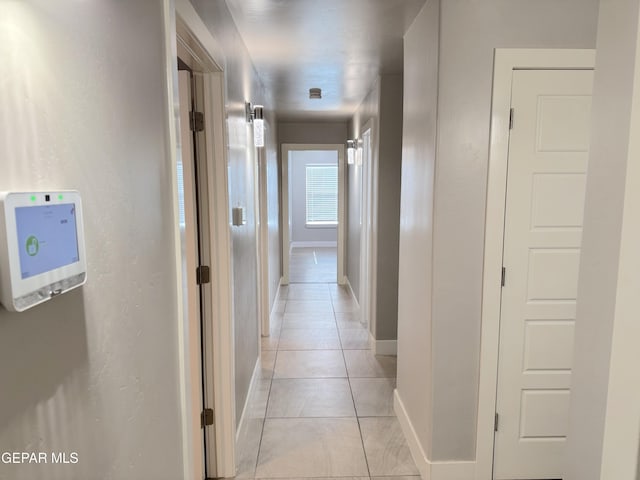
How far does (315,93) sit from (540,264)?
305 cm

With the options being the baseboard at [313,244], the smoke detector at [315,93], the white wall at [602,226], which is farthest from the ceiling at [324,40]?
the baseboard at [313,244]

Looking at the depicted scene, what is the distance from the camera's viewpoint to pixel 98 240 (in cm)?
87

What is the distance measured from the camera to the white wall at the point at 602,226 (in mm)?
994

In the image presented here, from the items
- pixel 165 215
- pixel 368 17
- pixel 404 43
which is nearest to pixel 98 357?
pixel 165 215

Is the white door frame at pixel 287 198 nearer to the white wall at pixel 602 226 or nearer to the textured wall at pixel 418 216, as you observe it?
the textured wall at pixel 418 216

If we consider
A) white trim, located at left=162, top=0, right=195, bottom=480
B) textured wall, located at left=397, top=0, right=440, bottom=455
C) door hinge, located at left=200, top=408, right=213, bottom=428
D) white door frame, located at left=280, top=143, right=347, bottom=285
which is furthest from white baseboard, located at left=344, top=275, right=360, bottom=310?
white trim, located at left=162, top=0, right=195, bottom=480

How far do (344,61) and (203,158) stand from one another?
1.74 m

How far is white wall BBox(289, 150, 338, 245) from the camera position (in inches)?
418

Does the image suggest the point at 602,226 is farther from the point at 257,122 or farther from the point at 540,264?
the point at 257,122

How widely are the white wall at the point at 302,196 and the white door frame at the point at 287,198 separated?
12.2 feet

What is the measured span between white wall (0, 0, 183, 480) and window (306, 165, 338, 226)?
9.47 m

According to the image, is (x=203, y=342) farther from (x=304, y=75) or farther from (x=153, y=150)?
(x=304, y=75)

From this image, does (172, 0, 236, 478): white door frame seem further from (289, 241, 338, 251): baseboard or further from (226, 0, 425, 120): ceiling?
(289, 241, 338, 251): baseboard

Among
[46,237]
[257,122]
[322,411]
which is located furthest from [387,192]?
[46,237]
